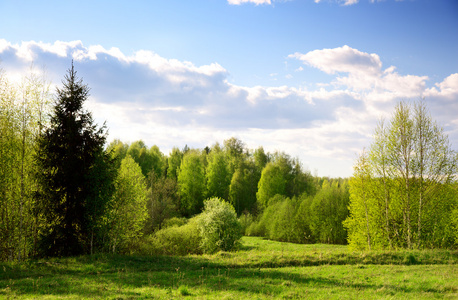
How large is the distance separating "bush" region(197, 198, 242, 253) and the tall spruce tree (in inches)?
532

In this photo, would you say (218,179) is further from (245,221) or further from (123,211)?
(123,211)

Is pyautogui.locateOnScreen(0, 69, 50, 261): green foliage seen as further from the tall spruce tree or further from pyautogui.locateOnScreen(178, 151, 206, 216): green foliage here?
pyautogui.locateOnScreen(178, 151, 206, 216): green foliage

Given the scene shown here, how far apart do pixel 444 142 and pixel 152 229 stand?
39323mm

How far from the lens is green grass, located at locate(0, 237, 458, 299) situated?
1161 cm

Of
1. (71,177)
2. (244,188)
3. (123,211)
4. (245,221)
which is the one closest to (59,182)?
(71,177)

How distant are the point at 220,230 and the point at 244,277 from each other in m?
17.9

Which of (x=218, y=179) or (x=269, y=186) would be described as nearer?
(x=269, y=186)

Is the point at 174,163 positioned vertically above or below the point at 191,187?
above

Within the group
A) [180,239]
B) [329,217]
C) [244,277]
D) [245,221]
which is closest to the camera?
[244,277]

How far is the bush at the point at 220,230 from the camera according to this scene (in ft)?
106

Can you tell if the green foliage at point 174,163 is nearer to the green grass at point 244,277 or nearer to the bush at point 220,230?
the bush at point 220,230

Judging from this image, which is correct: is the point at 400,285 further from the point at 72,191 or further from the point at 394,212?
the point at 72,191

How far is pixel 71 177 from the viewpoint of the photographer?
819 inches

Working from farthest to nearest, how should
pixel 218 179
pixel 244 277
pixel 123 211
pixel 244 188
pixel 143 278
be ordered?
pixel 244 188 < pixel 218 179 < pixel 123 211 < pixel 244 277 < pixel 143 278
